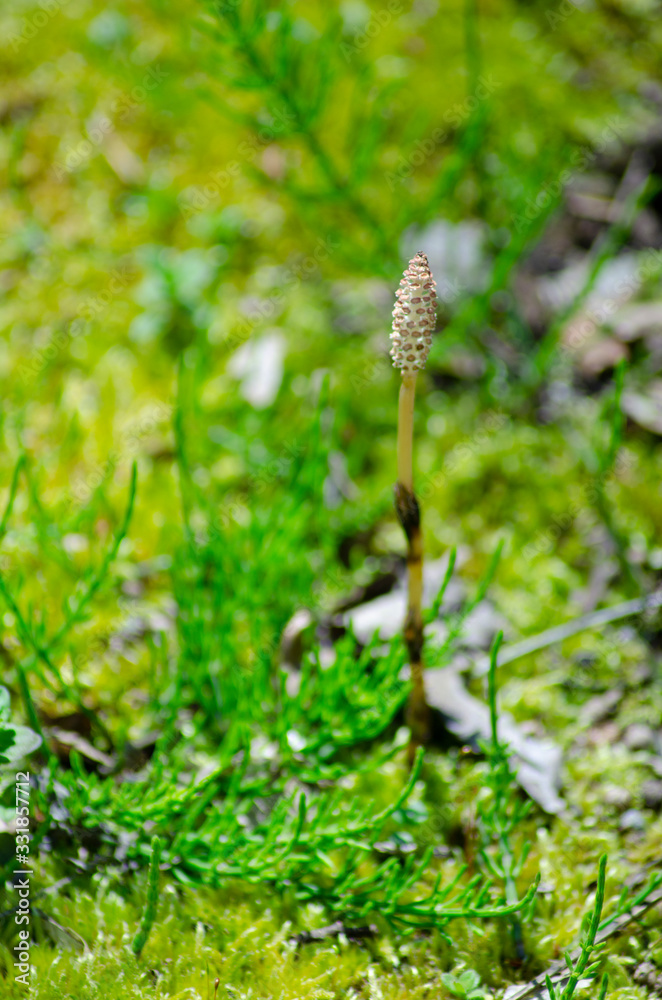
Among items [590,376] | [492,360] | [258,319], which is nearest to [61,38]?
[258,319]

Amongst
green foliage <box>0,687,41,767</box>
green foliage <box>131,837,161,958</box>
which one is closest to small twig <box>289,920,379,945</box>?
green foliage <box>131,837,161,958</box>

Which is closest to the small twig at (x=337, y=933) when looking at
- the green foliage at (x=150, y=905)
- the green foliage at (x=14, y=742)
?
the green foliage at (x=150, y=905)

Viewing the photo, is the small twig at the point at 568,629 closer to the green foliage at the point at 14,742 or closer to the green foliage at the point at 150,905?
the green foliage at the point at 150,905

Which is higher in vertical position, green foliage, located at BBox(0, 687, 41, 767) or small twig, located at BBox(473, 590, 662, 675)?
green foliage, located at BBox(0, 687, 41, 767)

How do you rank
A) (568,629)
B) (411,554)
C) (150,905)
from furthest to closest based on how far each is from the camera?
(568,629), (411,554), (150,905)

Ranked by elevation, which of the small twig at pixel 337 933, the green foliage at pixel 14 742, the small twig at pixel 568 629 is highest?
the green foliage at pixel 14 742

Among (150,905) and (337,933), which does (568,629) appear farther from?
(150,905)

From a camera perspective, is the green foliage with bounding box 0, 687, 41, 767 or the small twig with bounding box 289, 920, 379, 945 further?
the small twig with bounding box 289, 920, 379, 945

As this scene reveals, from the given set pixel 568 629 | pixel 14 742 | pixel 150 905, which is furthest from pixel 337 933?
pixel 568 629

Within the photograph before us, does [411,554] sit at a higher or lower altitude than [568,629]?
higher

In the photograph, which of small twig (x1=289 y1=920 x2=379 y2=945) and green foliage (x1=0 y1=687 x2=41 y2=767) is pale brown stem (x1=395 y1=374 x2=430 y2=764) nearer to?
small twig (x1=289 y1=920 x2=379 y2=945)

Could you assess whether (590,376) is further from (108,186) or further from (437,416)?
(108,186)
